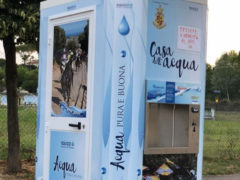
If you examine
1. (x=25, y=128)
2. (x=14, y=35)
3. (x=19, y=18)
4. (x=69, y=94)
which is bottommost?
(x=25, y=128)

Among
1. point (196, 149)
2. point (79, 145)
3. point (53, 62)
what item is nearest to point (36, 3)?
point (53, 62)

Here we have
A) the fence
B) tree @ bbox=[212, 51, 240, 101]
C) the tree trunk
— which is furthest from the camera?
tree @ bbox=[212, 51, 240, 101]

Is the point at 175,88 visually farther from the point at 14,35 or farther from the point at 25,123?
the point at 25,123

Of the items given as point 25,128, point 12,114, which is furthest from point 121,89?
point 25,128

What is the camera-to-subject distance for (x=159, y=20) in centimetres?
528

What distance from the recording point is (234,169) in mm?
10414

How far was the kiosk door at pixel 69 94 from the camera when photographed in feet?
17.5

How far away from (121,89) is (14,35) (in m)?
3.46

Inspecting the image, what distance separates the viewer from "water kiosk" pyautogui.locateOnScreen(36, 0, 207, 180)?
506 centimetres

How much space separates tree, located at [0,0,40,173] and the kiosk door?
1.56m

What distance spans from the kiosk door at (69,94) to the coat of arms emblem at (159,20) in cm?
67

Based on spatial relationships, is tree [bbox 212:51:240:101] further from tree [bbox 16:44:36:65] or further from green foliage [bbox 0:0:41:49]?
green foliage [bbox 0:0:41:49]

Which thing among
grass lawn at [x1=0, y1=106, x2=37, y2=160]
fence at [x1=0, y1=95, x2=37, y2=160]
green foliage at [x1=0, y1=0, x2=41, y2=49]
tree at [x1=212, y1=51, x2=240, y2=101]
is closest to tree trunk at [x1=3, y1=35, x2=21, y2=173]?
green foliage at [x1=0, y1=0, x2=41, y2=49]

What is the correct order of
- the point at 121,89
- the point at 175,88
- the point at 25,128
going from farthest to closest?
the point at 25,128, the point at 175,88, the point at 121,89
